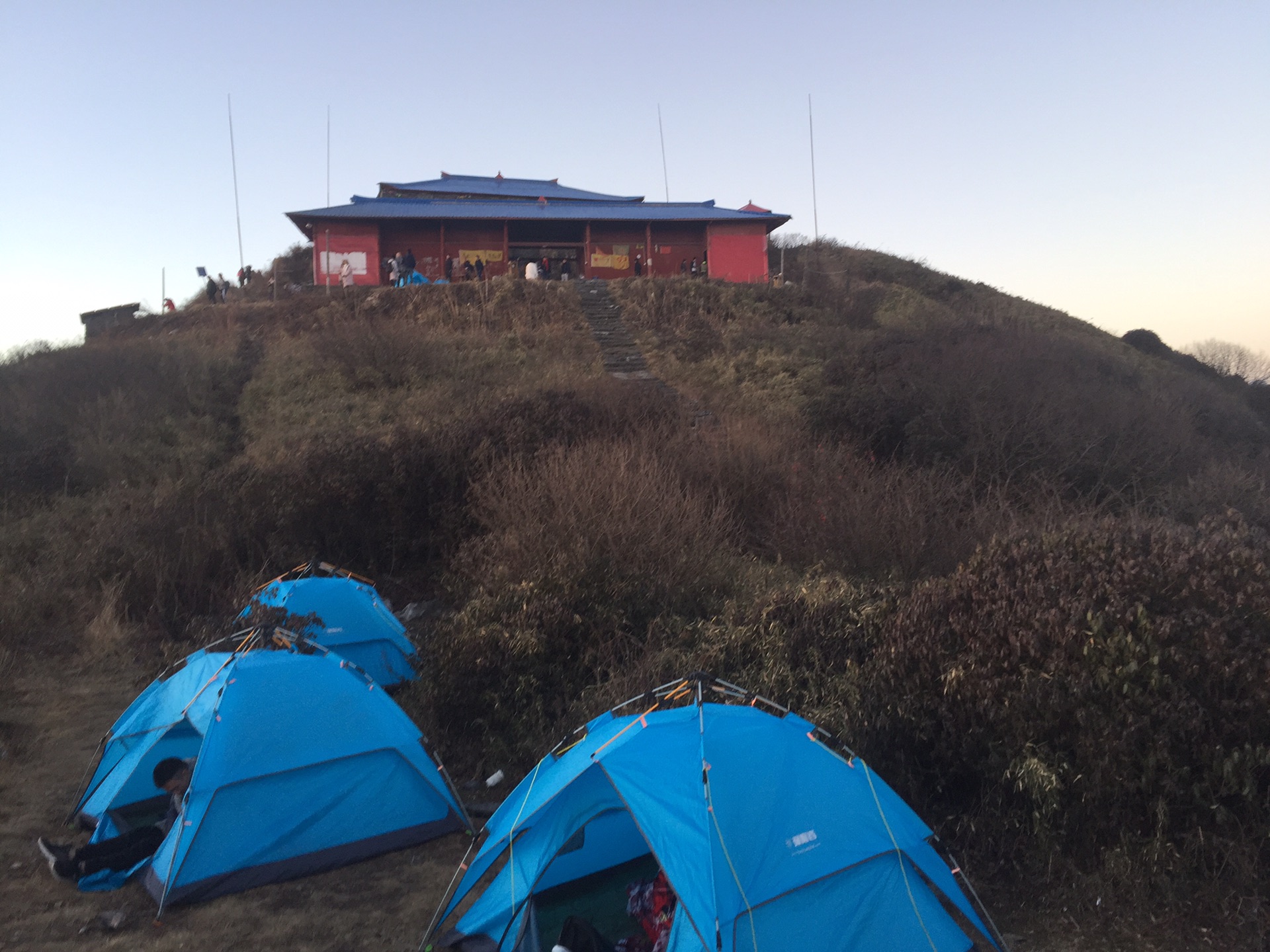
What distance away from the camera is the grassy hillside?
4.60 m

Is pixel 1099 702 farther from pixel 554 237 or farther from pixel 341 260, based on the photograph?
pixel 554 237

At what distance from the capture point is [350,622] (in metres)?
8.42

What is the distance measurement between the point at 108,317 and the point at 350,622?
23047 millimetres

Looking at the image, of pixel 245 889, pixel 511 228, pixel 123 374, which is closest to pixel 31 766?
pixel 245 889

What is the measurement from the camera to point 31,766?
693 cm

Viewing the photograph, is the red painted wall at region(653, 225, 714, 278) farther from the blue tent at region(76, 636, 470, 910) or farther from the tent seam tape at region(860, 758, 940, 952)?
the tent seam tape at region(860, 758, 940, 952)

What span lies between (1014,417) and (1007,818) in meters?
9.14

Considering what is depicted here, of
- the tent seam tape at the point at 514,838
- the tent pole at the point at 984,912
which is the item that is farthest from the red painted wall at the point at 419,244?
the tent pole at the point at 984,912

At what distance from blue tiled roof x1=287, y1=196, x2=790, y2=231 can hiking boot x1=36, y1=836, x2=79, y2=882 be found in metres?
22.7

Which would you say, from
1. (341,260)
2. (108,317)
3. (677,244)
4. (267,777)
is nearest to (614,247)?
(677,244)

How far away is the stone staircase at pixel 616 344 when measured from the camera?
51.3 ft

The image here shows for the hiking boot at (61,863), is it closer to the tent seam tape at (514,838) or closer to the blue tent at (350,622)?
the tent seam tape at (514,838)

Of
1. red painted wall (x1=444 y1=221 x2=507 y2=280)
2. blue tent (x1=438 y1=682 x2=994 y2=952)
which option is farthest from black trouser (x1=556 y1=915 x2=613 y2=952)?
red painted wall (x1=444 y1=221 x2=507 y2=280)

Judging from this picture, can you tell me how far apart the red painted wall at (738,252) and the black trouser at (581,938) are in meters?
25.1
